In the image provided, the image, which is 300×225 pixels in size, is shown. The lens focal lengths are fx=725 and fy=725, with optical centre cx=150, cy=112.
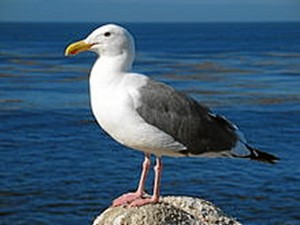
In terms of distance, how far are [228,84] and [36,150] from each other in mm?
19981

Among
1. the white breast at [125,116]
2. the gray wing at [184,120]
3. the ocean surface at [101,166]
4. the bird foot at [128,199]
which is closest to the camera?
the white breast at [125,116]

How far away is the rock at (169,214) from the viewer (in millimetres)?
7035

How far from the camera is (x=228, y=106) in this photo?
2941cm

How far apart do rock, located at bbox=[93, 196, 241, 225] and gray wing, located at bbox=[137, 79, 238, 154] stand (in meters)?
0.59

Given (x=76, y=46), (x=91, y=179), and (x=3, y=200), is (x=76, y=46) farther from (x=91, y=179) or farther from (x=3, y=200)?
(x=91, y=179)

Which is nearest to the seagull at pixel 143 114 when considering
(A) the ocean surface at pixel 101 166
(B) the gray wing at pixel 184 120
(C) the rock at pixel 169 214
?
(B) the gray wing at pixel 184 120

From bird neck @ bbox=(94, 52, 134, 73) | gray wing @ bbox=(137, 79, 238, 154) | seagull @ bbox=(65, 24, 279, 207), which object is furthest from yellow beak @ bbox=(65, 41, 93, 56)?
gray wing @ bbox=(137, 79, 238, 154)

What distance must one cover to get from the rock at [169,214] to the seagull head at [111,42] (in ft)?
5.07

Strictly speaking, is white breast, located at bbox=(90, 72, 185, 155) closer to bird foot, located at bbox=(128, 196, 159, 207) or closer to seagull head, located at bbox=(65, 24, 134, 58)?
seagull head, located at bbox=(65, 24, 134, 58)

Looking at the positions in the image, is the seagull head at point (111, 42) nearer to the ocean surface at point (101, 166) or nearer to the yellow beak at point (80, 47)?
the yellow beak at point (80, 47)

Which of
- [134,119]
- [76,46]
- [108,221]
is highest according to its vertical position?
[76,46]

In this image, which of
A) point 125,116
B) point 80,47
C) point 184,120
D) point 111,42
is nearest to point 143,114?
point 125,116

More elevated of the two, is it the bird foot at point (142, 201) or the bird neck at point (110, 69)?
the bird neck at point (110, 69)

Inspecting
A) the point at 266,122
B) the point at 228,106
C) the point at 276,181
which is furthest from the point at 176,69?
the point at 276,181
